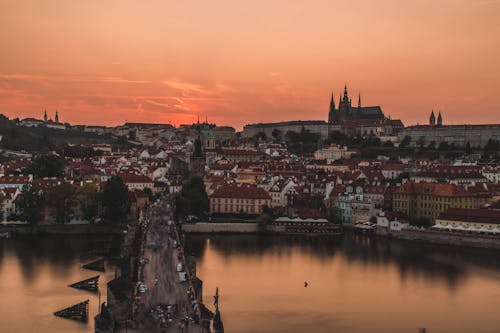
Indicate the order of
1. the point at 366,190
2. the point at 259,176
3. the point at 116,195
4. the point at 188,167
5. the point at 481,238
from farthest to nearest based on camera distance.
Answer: the point at 188,167 < the point at 259,176 < the point at 366,190 < the point at 116,195 < the point at 481,238

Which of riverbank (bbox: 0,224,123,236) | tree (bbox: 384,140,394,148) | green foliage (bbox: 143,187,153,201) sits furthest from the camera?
tree (bbox: 384,140,394,148)

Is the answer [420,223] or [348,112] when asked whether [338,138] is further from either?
[420,223]

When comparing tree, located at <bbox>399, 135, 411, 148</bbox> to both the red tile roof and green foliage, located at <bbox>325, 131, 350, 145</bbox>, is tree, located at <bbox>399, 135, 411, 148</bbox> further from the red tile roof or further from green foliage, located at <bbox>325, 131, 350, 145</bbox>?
the red tile roof

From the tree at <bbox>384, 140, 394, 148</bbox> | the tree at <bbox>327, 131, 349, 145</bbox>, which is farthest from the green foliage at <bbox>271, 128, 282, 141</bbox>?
the tree at <bbox>384, 140, 394, 148</bbox>

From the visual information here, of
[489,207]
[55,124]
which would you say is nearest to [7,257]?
[489,207]

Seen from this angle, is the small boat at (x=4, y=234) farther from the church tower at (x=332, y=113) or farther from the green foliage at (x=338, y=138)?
the church tower at (x=332, y=113)

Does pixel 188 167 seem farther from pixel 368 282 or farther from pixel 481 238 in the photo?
pixel 368 282

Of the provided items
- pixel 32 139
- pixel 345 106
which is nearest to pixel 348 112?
pixel 345 106
